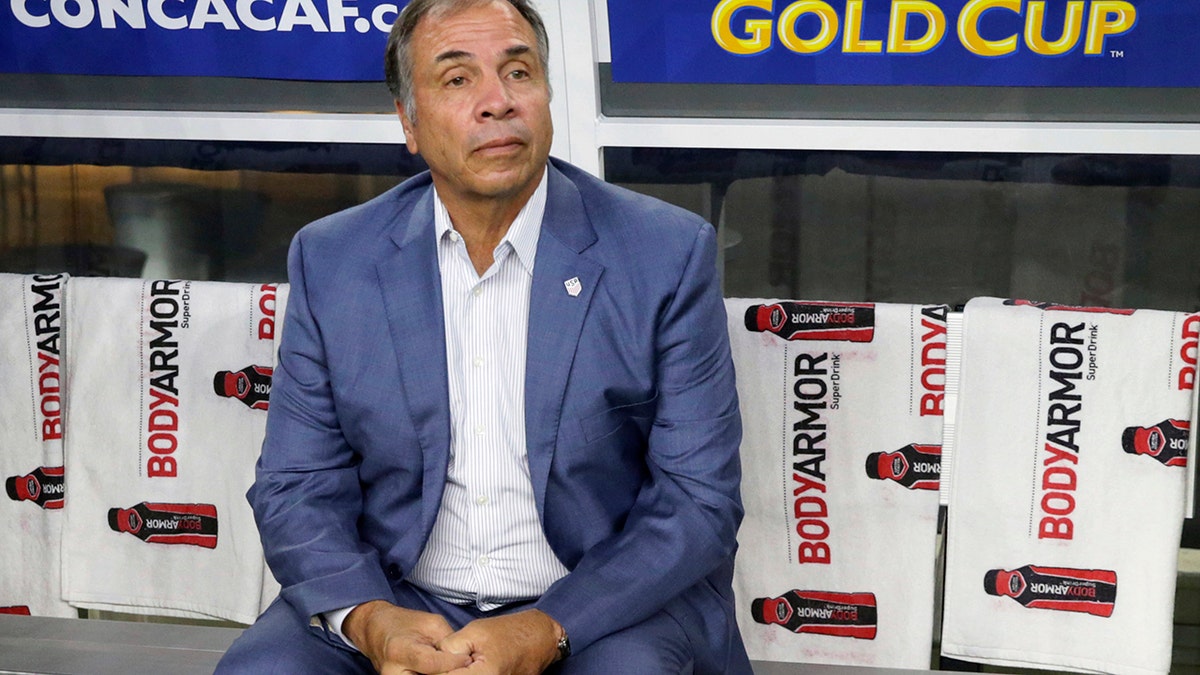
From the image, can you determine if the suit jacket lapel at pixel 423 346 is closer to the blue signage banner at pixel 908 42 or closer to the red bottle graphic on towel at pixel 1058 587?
the blue signage banner at pixel 908 42

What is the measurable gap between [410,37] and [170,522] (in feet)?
4.39

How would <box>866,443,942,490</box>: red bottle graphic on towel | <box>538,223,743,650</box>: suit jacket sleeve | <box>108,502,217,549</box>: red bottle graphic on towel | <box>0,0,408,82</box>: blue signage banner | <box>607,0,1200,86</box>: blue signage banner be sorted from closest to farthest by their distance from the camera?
<box>538,223,743,650</box>: suit jacket sleeve
<box>607,0,1200,86</box>: blue signage banner
<box>866,443,942,490</box>: red bottle graphic on towel
<box>0,0,408,82</box>: blue signage banner
<box>108,502,217,549</box>: red bottle graphic on towel

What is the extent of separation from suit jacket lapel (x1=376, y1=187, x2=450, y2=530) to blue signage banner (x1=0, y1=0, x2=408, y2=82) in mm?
789

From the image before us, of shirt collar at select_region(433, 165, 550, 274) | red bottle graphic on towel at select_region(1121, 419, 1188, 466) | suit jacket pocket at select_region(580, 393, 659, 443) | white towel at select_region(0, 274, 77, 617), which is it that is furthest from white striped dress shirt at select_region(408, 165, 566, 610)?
white towel at select_region(0, 274, 77, 617)

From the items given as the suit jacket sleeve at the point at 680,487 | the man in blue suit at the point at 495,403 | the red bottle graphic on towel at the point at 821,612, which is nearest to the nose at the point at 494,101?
the man in blue suit at the point at 495,403

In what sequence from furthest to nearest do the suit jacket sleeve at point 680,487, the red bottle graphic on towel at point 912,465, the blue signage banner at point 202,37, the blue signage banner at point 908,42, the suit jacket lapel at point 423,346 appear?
the blue signage banner at point 202,37 < the red bottle graphic on towel at point 912,465 < the blue signage banner at point 908,42 < the suit jacket lapel at point 423,346 < the suit jacket sleeve at point 680,487

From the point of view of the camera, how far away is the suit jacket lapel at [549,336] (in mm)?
1831

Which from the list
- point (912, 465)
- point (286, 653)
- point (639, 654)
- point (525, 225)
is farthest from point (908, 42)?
point (286, 653)

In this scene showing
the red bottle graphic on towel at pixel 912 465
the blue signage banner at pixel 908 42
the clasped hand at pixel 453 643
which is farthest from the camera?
the red bottle graphic on towel at pixel 912 465

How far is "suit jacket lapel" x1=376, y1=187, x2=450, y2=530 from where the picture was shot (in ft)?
6.06

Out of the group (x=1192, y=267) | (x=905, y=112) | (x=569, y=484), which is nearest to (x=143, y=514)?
(x=569, y=484)

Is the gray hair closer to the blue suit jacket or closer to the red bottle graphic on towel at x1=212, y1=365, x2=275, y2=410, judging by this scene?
the blue suit jacket

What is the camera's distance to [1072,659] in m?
2.44

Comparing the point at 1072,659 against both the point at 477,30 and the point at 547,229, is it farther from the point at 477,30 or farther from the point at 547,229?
the point at 477,30
